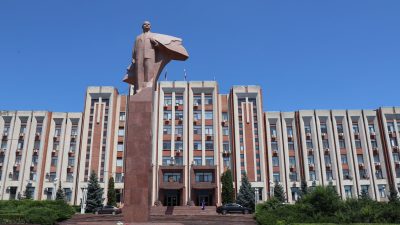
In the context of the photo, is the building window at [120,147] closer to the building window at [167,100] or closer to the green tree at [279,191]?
the building window at [167,100]

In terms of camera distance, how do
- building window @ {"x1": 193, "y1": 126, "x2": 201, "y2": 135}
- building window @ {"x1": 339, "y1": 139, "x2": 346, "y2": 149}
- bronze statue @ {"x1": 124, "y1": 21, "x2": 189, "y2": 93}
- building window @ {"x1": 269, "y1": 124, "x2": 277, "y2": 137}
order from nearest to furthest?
1. bronze statue @ {"x1": 124, "y1": 21, "x2": 189, "y2": 93}
2. building window @ {"x1": 193, "y1": 126, "x2": 201, "y2": 135}
3. building window @ {"x1": 339, "y1": 139, "x2": 346, "y2": 149}
4. building window @ {"x1": 269, "y1": 124, "x2": 277, "y2": 137}

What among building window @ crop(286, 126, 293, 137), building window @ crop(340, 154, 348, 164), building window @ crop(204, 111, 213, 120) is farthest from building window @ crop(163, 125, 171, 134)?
building window @ crop(340, 154, 348, 164)

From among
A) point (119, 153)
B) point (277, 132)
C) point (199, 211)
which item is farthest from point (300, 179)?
point (119, 153)

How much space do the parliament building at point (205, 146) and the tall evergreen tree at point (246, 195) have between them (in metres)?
2.33

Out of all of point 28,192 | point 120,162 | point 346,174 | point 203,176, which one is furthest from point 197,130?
point 28,192

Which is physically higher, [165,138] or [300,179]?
[165,138]

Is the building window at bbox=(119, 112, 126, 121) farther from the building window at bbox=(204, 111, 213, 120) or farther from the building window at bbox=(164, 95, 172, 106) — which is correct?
the building window at bbox=(204, 111, 213, 120)

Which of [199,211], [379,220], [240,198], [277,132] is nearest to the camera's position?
[379,220]

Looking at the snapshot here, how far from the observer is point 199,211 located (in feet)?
104

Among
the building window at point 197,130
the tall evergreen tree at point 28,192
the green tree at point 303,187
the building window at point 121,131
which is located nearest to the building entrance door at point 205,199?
the building window at point 197,130

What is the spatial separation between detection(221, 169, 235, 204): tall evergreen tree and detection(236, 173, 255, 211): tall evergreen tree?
804mm

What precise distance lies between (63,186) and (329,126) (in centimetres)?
3229

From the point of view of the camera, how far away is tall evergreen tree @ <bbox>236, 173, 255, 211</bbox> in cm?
3669

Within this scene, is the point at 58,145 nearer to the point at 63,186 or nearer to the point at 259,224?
Result: the point at 63,186
